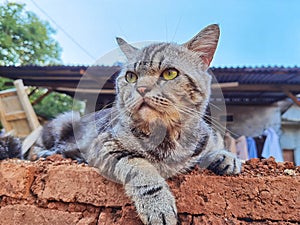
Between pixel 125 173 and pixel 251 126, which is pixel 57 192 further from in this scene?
pixel 251 126

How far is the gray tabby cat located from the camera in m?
0.67

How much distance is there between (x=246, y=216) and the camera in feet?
2.12

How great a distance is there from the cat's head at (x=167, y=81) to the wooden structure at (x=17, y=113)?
1734mm

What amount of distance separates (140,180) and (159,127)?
0.18m

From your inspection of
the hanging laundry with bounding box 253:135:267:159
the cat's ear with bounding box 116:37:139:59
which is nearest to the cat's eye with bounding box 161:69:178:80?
the cat's ear with bounding box 116:37:139:59

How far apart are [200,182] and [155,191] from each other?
0.13m

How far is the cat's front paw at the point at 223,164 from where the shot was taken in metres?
0.73

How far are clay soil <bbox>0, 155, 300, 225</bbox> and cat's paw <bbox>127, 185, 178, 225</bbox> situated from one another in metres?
0.05

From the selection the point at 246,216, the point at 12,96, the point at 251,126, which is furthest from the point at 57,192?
the point at 251,126

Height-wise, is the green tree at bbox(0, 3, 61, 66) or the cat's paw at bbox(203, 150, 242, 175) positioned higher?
the green tree at bbox(0, 3, 61, 66)

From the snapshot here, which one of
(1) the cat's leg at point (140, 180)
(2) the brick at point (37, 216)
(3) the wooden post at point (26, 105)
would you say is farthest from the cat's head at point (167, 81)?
(3) the wooden post at point (26, 105)

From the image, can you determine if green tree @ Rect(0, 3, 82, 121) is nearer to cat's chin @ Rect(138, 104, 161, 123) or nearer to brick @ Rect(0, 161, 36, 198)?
brick @ Rect(0, 161, 36, 198)

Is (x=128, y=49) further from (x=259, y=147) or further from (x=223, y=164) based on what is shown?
(x=259, y=147)

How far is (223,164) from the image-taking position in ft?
2.49
